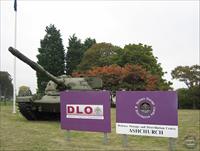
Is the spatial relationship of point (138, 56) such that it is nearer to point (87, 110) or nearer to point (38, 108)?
point (38, 108)

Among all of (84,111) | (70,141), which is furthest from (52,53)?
(84,111)

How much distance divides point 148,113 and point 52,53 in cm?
4816

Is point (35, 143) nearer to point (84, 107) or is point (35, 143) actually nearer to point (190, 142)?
point (84, 107)

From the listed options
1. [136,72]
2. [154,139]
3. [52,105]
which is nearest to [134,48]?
[136,72]

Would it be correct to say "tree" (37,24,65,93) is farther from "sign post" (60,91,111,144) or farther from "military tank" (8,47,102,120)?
"sign post" (60,91,111,144)

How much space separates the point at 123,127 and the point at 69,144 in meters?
2.29

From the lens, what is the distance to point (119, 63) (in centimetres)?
5122

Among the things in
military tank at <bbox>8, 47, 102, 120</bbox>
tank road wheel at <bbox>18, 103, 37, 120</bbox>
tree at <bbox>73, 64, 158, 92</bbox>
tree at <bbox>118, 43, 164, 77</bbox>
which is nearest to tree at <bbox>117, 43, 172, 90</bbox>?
tree at <bbox>118, 43, 164, 77</bbox>

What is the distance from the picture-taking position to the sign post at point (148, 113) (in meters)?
9.35

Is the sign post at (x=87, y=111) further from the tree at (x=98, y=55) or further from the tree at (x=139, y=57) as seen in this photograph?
the tree at (x=98, y=55)

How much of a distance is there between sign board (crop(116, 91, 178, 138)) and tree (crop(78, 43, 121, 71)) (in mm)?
43944

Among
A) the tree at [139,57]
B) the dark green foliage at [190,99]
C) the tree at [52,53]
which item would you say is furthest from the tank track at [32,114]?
the tree at [52,53]

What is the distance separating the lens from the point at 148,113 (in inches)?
377

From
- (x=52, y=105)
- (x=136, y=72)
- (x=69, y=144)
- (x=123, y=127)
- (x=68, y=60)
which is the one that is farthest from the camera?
→ (x=68, y=60)
